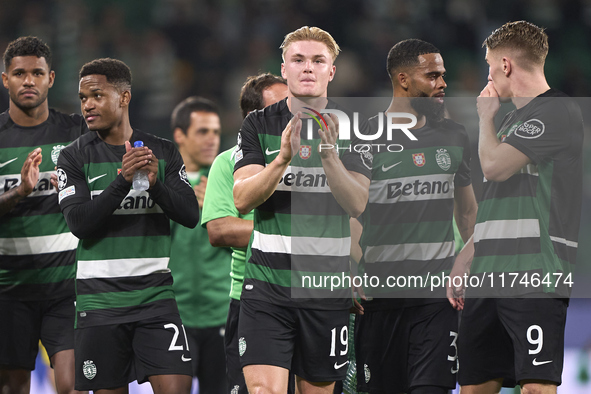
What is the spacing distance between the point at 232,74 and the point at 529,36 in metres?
6.87

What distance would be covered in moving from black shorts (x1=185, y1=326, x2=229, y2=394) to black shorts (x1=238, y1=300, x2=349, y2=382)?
2.09 metres

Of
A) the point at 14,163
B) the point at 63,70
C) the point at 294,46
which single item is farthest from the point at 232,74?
the point at 294,46

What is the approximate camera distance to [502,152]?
4.43 m

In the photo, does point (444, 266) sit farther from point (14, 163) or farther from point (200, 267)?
point (14, 163)

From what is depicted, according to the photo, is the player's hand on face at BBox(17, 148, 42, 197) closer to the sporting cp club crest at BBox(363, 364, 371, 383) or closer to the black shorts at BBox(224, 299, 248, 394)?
the black shorts at BBox(224, 299, 248, 394)

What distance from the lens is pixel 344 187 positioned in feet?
13.8

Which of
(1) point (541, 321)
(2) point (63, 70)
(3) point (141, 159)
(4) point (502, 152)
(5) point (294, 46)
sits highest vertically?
(2) point (63, 70)

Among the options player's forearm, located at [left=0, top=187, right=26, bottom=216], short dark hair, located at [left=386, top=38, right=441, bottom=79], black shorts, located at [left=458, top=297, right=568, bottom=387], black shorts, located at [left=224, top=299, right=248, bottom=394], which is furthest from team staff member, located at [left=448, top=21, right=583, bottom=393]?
player's forearm, located at [left=0, top=187, right=26, bottom=216]

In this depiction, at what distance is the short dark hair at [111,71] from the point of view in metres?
4.82

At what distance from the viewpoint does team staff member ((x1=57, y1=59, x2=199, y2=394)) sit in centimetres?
453

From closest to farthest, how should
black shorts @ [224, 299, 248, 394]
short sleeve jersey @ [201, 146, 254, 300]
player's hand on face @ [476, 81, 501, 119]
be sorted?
1. player's hand on face @ [476, 81, 501, 119]
2. black shorts @ [224, 299, 248, 394]
3. short sleeve jersey @ [201, 146, 254, 300]

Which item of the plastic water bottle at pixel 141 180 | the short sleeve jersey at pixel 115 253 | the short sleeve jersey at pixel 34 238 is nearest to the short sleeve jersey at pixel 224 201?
Result: the short sleeve jersey at pixel 115 253

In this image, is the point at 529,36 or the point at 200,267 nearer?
the point at 529,36

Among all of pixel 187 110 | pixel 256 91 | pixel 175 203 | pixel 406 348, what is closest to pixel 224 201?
pixel 175 203
